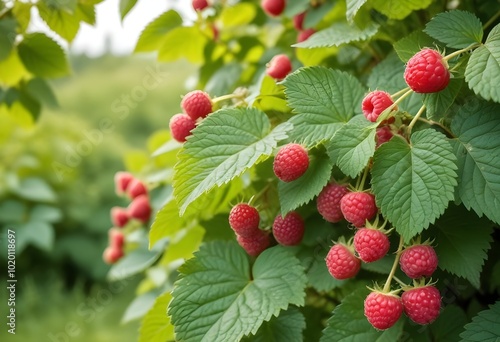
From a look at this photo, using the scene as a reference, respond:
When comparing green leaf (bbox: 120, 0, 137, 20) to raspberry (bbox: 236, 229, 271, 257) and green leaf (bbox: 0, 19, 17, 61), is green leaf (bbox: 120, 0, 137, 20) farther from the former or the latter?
raspberry (bbox: 236, 229, 271, 257)

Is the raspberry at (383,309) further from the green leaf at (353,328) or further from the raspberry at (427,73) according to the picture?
the raspberry at (427,73)

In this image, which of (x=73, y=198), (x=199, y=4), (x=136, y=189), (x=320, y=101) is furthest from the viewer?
(x=73, y=198)

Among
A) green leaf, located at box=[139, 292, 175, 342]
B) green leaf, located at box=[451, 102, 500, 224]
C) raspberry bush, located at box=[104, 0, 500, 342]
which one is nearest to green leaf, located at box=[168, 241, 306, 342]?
raspberry bush, located at box=[104, 0, 500, 342]

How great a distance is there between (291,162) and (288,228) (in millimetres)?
109

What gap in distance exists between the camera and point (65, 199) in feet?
9.86

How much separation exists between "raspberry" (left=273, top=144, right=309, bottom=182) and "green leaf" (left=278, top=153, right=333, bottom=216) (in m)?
0.02

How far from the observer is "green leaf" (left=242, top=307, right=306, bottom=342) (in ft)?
2.30

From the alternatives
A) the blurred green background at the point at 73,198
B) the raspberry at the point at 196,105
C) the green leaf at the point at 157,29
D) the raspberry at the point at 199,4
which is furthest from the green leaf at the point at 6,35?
the blurred green background at the point at 73,198

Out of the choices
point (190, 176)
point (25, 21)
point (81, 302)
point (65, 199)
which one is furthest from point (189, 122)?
point (65, 199)

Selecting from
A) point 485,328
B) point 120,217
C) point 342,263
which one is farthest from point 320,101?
point 120,217

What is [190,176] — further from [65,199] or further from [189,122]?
[65,199]

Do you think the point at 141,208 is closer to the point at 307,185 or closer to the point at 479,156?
the point at 307,185

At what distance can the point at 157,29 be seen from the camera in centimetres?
99

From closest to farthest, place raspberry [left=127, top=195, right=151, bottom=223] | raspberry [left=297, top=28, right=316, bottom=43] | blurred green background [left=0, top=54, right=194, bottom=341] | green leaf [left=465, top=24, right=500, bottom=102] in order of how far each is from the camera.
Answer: green leaf [left=465, top=24, right=500, bottom=102] → raspberry [left=297, top=28, right=316, bottom=43] → raspberry [left=127, top=195, right=151, bottom=223] → blurred green background [left=0, top=54, right=194, bottom=341]
